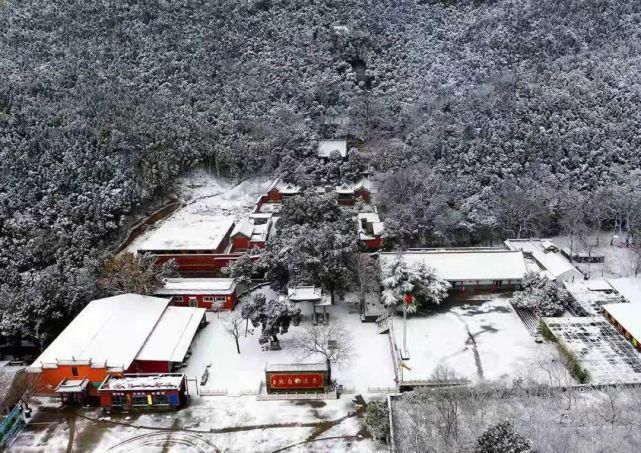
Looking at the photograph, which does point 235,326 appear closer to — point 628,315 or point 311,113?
point 628,315

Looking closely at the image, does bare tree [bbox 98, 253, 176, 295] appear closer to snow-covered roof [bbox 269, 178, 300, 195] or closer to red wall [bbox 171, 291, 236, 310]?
red wall [bbox 171, 291, 236, 310]

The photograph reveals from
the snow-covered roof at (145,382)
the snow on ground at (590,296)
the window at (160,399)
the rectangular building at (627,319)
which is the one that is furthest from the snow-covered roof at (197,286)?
the rectangular building at (627,319)

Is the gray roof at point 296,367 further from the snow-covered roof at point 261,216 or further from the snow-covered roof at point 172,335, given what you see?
the snow-covered roof at point 261,216

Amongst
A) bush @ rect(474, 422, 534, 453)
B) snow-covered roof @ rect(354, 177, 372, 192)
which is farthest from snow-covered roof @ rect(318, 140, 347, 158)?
bush @ rect(474, 422, 534, 453)

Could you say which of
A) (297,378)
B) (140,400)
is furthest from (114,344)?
(297,378)

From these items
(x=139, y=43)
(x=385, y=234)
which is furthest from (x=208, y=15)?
(x=385, y=234)

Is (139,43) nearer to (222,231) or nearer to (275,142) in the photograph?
(275,142)
